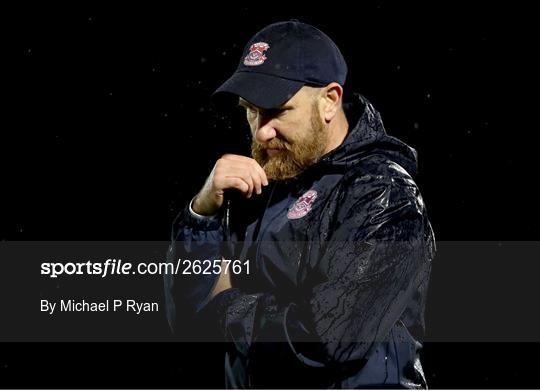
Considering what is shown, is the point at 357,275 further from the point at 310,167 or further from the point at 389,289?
the point at 310,167

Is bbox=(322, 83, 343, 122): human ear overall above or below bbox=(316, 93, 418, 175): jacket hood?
above

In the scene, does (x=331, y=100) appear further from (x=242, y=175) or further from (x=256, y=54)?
(x=242, y=175)

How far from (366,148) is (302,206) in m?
0.23

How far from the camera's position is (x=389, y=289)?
2164mm

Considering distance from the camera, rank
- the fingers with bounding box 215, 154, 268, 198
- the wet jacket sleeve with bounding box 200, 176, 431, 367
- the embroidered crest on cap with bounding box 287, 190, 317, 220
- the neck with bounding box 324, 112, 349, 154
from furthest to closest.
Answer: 1. the neck with bounding box 324, 112, 349, 154
2. the embroidered crest on cap with bounding box 287, 190, 317, 220
3. the fingers with bounding box 215, 154, 268, 198
4. the wet jacket sleeve with bounding box 200, 176, 431, 367

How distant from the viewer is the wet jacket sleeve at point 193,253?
2486mm

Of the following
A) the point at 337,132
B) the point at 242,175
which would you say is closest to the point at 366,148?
the point at 337,132

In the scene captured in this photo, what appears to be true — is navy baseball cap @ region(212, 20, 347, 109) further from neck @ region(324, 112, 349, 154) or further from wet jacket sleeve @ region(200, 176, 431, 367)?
wet jacket sleeve @ region(200, 176, 431, 367)

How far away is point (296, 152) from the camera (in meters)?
2.46

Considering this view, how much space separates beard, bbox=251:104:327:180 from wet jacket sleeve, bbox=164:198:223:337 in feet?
0.67

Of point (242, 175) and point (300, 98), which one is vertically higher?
point (300, 98)

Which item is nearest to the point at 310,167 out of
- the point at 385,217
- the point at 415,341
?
the point at 385,217

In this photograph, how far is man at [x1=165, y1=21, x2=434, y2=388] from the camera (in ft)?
7.07

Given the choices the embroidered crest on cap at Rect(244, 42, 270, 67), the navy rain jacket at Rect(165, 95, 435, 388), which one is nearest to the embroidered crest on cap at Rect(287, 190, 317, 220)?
the navy rain jacket at Rect(165, 95, 435, 388)
